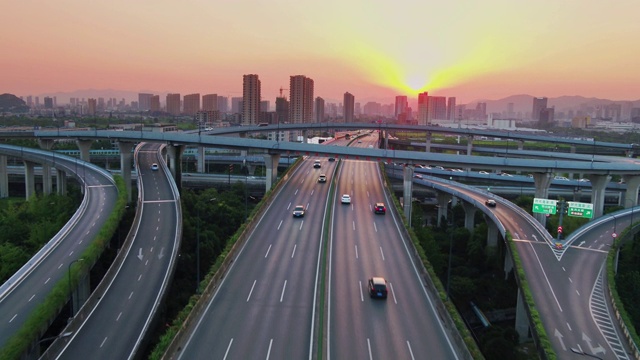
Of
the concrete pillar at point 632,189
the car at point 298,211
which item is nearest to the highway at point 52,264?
the car at point 298,211

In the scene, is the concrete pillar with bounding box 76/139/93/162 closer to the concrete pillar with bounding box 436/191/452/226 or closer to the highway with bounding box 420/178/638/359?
the concrete pillar with bounding box 436/191/452/226

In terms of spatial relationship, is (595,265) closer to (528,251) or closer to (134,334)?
(528,251)

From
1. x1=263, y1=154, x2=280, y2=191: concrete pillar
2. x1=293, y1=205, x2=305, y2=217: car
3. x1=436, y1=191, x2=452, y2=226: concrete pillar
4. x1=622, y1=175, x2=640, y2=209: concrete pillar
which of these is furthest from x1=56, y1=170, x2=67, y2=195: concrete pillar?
x1=622, y1=175, x2=640, y2=209: concrete pillar

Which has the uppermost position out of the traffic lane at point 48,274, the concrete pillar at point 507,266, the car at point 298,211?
the car at point 298,211

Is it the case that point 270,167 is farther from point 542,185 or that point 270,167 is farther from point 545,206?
point 542,185

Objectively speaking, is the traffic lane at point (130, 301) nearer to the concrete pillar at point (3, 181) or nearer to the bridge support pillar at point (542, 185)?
the bridge support pillar at point (542, 185)

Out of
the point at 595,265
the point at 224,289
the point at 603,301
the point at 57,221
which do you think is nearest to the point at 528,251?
the point at 595,265

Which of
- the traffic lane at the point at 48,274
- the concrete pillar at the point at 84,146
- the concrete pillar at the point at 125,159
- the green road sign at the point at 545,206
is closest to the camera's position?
the traffic lane at the point at 48,274
